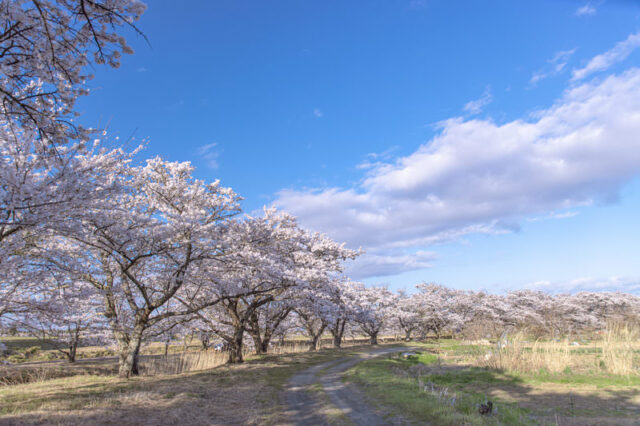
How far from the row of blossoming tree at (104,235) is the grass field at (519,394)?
27.2 ft

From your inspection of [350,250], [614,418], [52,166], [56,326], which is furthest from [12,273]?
[350,250]

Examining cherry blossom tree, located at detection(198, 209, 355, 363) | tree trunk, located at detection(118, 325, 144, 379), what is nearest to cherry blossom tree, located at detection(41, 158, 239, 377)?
tree trunk, located at detection(118, 325, 144, 379)

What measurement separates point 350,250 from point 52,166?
20345 mm

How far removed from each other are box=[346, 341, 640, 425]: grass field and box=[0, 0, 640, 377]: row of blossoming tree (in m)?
8.29

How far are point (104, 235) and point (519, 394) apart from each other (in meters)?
15.8

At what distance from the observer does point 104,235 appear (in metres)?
12.7

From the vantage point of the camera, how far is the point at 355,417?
29.0 ft

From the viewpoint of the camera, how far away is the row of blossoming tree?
5.96 meters

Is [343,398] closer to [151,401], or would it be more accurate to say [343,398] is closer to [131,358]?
[151,401]

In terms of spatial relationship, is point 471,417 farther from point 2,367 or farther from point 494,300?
point 494,300

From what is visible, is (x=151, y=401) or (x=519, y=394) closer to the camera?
(x=151, y=401)

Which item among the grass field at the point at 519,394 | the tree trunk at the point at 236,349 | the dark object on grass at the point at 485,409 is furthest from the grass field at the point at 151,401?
the tree trunk at the point at 236,349

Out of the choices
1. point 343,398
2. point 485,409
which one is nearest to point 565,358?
point 485,409

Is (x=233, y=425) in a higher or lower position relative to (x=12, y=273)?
lower
